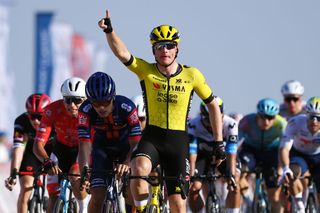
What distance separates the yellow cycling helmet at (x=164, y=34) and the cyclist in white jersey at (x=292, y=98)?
339 inches

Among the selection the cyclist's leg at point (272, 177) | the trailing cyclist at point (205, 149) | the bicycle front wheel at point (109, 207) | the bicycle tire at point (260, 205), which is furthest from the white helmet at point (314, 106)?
→ the bicycle front wheel at point (109, 207)

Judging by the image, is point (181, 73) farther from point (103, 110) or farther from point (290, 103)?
point (290, 103)

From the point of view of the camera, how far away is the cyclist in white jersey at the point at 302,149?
16781 millimetres

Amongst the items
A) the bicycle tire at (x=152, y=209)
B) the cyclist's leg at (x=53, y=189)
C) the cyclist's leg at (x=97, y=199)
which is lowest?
the bicycle tire at (x=152, y=209)

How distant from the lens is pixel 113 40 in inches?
503

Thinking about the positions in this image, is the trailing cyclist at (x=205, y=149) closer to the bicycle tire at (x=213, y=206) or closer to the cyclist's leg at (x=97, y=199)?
the bicycle tire at (x=213, y=206)

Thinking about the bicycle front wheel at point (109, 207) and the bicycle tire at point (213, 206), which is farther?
the bicycle tire at point (213, 206)

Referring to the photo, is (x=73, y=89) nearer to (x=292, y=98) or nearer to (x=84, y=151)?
(x=84, y=151)

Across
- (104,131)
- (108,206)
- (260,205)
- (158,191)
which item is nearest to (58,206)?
(104,131)

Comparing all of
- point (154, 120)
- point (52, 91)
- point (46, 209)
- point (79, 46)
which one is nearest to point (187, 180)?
point (154, 120)

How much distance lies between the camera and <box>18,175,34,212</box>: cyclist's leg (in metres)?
16.4

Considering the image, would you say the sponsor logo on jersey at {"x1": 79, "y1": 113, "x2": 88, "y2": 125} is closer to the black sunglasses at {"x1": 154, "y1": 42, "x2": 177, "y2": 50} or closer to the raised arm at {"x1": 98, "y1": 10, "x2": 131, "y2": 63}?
the raised arm at {"x1": 98, "y1": 10, "x2": 131, "y2": 63}

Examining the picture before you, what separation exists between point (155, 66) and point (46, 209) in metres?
3.49

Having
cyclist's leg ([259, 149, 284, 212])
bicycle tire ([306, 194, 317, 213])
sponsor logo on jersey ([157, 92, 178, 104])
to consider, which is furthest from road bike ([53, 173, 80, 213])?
cyclist's leg ([259, 149, 284, 212])
